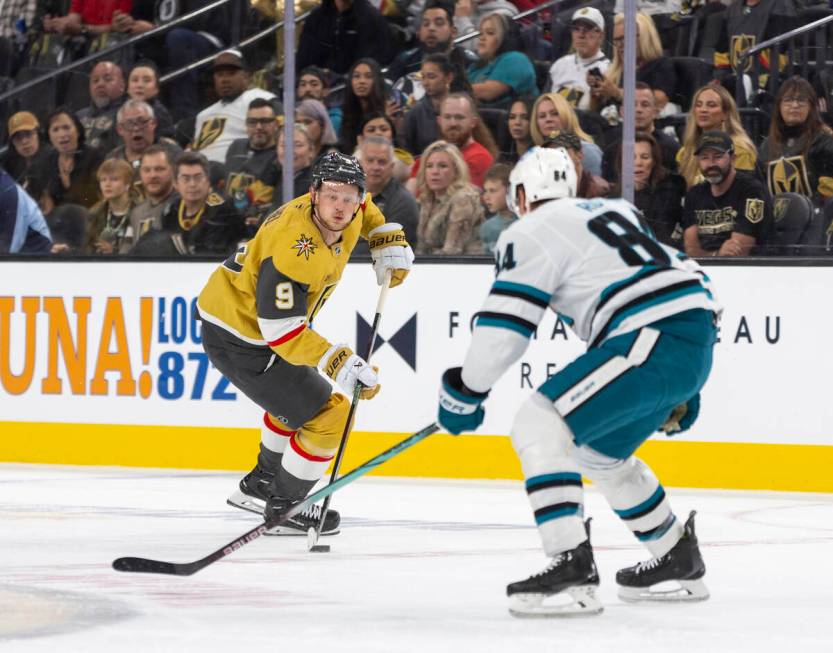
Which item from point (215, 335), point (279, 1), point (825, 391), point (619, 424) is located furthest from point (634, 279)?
point (279, 1)

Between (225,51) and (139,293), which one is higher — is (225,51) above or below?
above

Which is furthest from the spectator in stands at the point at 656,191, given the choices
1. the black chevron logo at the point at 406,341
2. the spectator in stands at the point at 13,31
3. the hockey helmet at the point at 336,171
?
the spectator in stands at the point at 13,31

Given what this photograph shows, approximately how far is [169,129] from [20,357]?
119 centimetres

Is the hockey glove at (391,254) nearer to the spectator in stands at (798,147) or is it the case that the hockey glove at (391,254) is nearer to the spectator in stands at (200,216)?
the spectator in stands at (798,147)

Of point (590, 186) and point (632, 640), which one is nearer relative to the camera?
point (632, 640)

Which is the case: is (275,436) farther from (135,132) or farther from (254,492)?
(135,132)

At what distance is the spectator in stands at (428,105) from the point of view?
681 centimetres

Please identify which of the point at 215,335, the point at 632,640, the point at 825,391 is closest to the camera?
the point at 632,640

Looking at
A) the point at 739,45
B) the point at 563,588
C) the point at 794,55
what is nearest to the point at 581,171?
the point at 739,45

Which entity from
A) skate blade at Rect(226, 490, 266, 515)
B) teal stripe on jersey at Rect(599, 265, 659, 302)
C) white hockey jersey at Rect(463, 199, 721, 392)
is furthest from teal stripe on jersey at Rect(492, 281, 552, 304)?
skate blade at Rect(226, 490, 266, 515)

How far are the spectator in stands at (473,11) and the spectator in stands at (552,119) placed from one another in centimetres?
43

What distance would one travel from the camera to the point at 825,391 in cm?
609

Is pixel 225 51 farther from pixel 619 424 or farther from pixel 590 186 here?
pixel 619 424

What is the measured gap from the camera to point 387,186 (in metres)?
6.79
